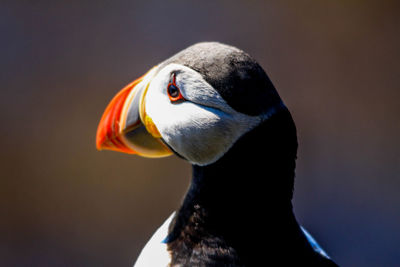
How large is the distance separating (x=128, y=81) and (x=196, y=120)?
2171 millimetres

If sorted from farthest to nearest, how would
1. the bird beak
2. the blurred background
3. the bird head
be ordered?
the blurred background
the bird beak
the bird head

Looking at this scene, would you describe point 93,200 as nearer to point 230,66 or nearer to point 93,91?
point 93,91

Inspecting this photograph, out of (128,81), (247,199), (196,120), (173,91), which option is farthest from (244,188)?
(128,81)

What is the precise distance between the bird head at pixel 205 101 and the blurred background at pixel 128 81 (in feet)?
6.62

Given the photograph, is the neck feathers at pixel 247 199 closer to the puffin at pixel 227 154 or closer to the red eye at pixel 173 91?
the puffin at pixel 227 154

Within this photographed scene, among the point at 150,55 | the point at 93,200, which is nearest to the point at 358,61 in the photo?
the point at 150,55

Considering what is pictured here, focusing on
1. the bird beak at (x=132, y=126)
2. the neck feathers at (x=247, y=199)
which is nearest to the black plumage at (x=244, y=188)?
the neck feathers at (x=247, y=199)

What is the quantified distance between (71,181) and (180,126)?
7.59 feet

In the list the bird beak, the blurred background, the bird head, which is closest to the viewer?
the bird head

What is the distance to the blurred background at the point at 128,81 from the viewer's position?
123 inches

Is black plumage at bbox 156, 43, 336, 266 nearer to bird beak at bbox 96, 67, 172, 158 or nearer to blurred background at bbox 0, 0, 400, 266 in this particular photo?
bird beak at bbox 96, 67, 172, 158

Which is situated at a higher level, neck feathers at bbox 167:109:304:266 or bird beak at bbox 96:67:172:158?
bird beak at bbox 96:67:172:158

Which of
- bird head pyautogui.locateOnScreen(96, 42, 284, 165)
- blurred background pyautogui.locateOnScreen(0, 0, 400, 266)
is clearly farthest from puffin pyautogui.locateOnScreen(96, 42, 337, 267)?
blurred background pyautogui.locateOnScreen(0, 0, 400, 266)

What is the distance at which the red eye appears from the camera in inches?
44.3
